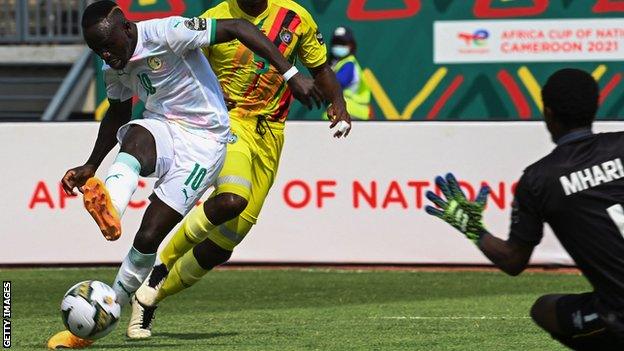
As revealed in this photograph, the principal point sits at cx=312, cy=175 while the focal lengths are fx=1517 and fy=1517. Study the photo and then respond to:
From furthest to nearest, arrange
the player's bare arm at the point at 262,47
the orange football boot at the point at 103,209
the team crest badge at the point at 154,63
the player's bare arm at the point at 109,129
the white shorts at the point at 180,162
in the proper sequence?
the player's bare arm at the point at 109,129, the team crest badge at the point at 154,63, the white shorts at the point at 180,162, the player's bare arm at the point at 262,47, the orange football boot at the point at 103,209

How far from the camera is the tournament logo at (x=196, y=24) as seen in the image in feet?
27.0

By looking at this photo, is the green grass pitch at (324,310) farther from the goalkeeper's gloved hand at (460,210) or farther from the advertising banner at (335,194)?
the goalkeeper's gloved hand at (460,210)

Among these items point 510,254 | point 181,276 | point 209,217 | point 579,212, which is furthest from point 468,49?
point 579,212

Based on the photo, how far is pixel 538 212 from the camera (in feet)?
19.1

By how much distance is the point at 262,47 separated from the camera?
822cm

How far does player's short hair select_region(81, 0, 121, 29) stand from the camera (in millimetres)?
8078

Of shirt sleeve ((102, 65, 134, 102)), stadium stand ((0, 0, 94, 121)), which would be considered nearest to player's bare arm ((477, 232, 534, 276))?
shirt sleeve ((102, 65, 134, 102))

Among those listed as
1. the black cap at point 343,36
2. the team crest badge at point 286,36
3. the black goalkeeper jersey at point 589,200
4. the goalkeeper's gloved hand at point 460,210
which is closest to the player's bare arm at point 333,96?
the team crest badge at point 286,36

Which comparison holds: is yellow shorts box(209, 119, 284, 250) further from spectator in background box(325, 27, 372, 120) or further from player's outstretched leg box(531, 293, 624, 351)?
spectator in background box(325, 27, 372, 120)

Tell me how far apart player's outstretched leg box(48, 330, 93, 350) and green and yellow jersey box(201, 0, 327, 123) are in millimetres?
1951

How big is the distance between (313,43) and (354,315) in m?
1.95

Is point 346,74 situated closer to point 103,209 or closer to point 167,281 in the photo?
point 167,281

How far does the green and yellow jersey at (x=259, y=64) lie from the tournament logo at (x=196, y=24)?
1.17m

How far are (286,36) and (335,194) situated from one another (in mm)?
4713
